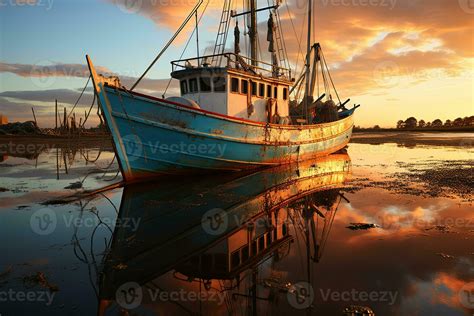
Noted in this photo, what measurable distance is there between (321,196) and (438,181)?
5.61 meters

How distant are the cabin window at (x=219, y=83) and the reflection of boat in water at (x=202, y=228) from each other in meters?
4.54

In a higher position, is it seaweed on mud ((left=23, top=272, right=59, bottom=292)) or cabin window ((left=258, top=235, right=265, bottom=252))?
seaweed on mud ((left=23, top=272, right=59, bottom=292))

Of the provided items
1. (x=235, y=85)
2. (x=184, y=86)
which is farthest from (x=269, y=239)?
(x=184, y=86)

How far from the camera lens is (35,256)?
5.75 metres

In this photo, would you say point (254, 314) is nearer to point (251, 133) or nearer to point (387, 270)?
point (387, 270)

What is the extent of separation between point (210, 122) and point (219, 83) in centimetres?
302

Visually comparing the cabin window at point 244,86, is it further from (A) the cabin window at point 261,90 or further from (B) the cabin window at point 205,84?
(B) the cabin window at point 205,84

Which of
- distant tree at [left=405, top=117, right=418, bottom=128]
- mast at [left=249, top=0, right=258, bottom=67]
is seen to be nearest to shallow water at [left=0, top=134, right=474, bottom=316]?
mast at [left=249, top=0, right=258, bottom=67]

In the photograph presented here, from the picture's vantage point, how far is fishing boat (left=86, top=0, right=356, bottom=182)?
11.6 metres

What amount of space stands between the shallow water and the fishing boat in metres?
1.96

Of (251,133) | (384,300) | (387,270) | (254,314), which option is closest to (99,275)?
(254,314)

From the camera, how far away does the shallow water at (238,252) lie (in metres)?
4.24

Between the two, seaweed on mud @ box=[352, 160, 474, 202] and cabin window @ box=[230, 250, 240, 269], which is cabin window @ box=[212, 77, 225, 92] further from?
cabin window @ box=[230, 250, 240, 269]

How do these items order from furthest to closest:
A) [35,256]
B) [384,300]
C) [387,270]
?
[35,256], [387,270], [384,300]
